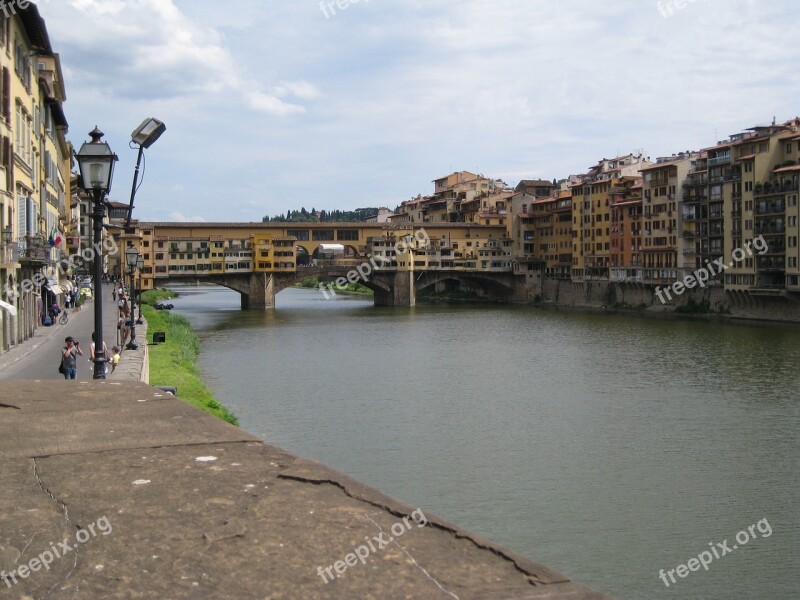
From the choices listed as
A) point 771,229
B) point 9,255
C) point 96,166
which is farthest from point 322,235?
point 96,166

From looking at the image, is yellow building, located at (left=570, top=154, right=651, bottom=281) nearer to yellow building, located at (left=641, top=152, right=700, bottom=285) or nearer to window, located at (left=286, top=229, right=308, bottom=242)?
yellow building, located at (left=641, top=152, right=700, bottom=285)

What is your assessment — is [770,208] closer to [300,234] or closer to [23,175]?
[23,175]

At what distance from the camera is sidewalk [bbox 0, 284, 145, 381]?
2036 centimetres

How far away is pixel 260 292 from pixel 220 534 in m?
73.9

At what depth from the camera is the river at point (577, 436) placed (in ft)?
44.1

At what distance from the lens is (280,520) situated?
3.55 meters

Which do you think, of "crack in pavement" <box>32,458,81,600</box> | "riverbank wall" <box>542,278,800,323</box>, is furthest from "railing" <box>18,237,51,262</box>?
"riverbank wall" <box>542,278,800,323</box>

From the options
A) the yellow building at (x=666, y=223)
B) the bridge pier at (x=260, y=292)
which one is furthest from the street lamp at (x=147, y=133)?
the bridge pier at (x=260, y=292)

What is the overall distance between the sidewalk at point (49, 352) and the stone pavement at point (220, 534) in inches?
551

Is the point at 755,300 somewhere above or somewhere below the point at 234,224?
below

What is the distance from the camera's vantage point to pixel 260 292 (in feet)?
251

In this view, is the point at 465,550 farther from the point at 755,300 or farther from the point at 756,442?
the point at 755,300

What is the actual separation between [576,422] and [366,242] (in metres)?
65.2

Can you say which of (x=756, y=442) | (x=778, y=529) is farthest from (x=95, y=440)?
(x=756, y=442)
